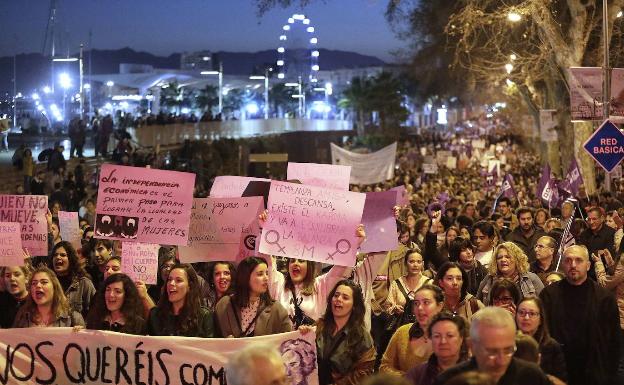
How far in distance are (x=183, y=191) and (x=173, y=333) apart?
69.5 inches

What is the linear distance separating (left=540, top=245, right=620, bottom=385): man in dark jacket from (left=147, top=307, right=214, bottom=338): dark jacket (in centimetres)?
229

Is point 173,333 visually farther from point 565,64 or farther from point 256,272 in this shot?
point 565,64

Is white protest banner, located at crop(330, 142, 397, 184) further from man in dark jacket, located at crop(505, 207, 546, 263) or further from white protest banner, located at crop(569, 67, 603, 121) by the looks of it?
man in dark jacket, located at crop(505, 207, 546, 263)

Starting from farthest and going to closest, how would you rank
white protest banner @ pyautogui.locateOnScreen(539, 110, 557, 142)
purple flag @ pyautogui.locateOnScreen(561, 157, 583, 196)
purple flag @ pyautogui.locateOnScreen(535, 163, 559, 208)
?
1. white protest banner @ pyautogui.locateOnScreen(539, 110, 557, 142)
2. purple flag @ pyautogui.locateOnScreen(561, 157, 583, 196)
3. purple flag @ pyautogui.locateOnScreen(535, 163, 559, 208)

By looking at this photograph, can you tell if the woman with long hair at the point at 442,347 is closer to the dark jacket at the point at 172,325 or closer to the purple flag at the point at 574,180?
the dark jacket at the point at 172,325

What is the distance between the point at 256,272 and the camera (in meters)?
6.91

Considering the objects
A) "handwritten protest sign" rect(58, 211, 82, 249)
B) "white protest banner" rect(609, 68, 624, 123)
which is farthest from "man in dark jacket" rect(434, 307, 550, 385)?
"white protest banner" rect(609, 68, 624, 123)

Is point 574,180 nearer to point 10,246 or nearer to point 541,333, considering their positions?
point 10,246

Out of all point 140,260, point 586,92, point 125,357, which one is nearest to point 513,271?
point 140,260

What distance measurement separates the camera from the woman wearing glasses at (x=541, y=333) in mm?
6012

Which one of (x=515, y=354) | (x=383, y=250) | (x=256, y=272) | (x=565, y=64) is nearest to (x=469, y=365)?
(x=515, y=354)

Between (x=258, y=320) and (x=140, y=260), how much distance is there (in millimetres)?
1856

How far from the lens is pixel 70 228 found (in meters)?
10.9

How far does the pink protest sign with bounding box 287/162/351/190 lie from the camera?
980 cm
